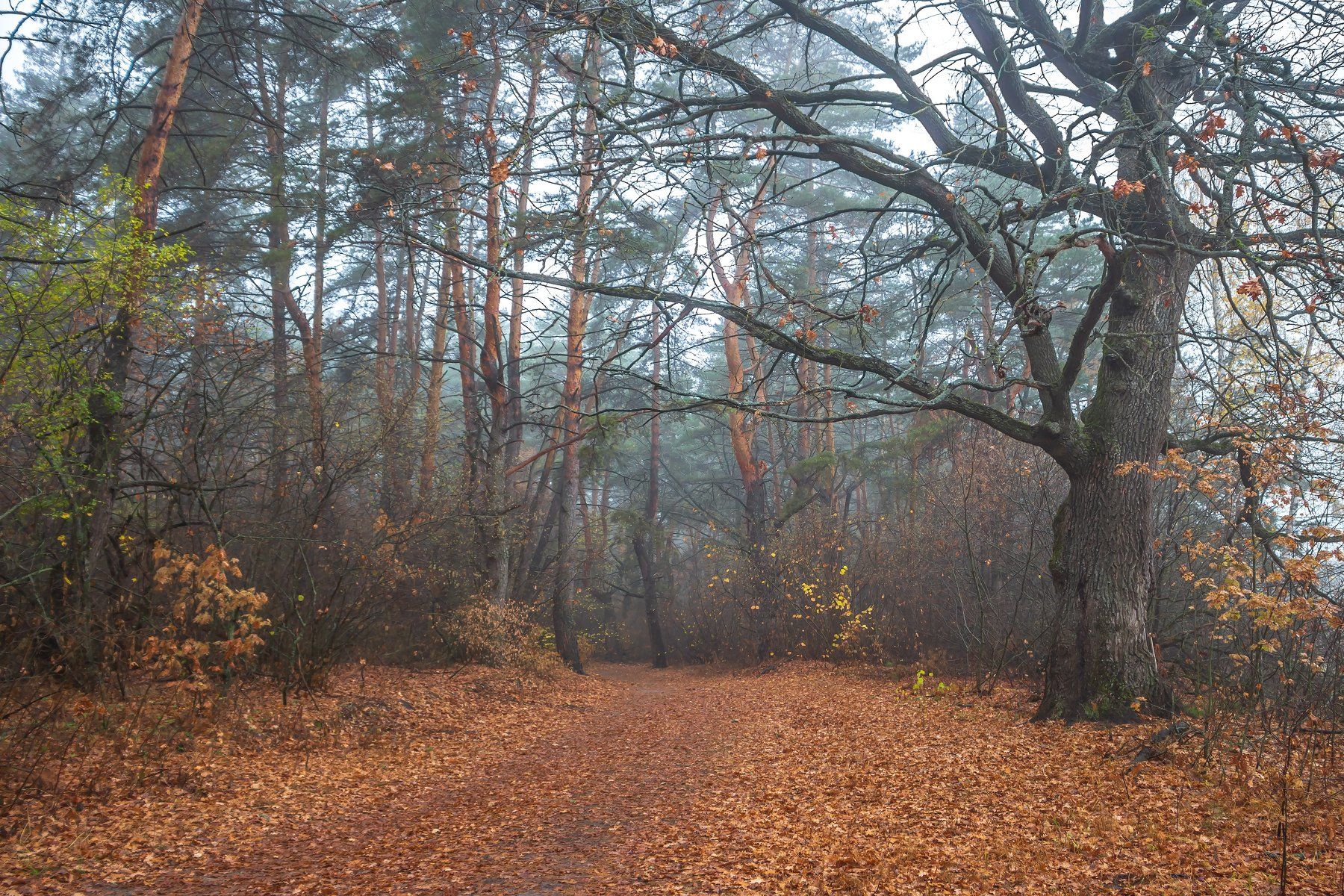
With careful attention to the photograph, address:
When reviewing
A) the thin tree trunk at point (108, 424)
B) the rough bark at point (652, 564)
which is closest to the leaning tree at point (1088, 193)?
the thin tree trunk at point (108, 424)

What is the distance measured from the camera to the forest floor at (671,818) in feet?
13.8

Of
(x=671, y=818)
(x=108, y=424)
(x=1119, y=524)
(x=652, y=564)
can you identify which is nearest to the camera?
(x=671, y=818)

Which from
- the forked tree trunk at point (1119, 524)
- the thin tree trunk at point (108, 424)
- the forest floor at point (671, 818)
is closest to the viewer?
the forest floor at point (671, 818)

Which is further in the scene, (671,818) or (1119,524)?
(1119,524)

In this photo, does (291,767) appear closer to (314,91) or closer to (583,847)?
(583,847)

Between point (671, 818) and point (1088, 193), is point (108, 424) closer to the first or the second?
point (671, 818)

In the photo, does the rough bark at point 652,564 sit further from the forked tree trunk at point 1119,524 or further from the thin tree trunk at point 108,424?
the thin tree trunk at point 108,424

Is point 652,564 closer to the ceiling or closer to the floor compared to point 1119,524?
closer to the floor

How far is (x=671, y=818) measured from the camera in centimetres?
552

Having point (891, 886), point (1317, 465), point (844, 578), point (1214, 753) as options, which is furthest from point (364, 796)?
point (844, 578)

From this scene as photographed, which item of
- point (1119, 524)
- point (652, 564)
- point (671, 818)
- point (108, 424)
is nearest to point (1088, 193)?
point (1119, 524)

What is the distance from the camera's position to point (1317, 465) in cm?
794

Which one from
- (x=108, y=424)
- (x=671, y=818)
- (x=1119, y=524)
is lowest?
(x=671, y=818)

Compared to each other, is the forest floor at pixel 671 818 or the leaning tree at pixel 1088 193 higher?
the leaning tree at pixel 1088 193
